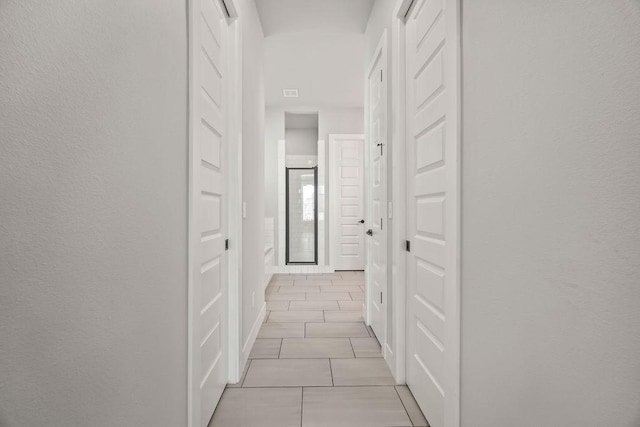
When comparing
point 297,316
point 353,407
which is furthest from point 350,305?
point 353,407

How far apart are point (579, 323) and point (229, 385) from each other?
2.01 metres

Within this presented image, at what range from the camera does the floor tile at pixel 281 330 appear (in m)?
3.16

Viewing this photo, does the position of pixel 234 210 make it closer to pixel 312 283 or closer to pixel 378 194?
pixel 378 194

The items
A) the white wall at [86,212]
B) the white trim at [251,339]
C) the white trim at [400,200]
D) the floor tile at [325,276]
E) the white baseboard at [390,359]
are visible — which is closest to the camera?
the white wall at [86,212]

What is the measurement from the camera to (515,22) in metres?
0.99

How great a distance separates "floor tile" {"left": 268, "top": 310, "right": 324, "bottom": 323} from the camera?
361 cm

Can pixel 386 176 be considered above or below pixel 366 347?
above

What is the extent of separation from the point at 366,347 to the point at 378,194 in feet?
3.94

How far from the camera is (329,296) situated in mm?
4668

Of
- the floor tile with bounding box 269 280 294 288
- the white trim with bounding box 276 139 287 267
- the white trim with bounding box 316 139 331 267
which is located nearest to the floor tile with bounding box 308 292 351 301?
the floor tile with bounding box 269 280 294 288

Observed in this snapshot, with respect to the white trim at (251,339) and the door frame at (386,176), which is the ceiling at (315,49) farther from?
the white trim at (251,339)

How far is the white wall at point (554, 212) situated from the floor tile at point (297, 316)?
2.48 metres

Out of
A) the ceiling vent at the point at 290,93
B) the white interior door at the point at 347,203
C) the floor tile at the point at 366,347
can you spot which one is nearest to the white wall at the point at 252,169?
the floor tile at the point at 366,347

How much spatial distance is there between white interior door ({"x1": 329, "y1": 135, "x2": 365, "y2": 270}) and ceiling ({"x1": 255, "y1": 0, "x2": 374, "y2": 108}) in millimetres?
752
